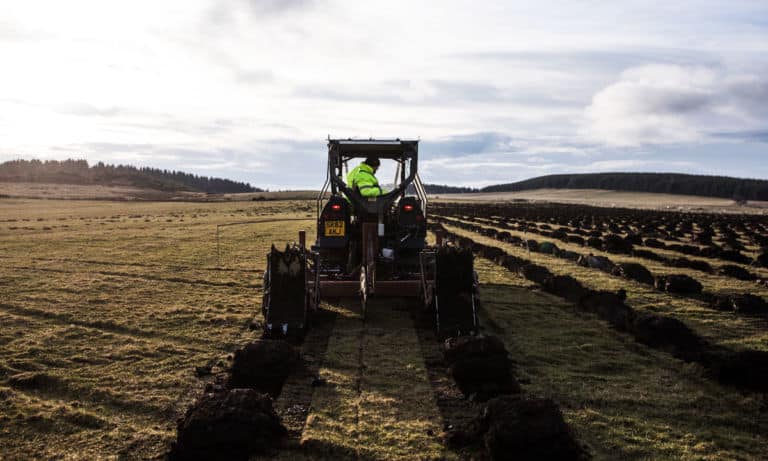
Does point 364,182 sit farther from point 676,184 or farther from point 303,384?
point 676,184

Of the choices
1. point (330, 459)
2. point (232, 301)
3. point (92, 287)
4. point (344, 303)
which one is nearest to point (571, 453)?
point (330, 459)

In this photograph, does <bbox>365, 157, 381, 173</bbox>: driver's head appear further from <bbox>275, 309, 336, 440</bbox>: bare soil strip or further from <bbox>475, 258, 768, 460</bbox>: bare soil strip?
<bbox>475, 258, 768, 460</bbox>: bare soil strip

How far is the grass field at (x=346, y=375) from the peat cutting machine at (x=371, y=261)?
60 centimetres

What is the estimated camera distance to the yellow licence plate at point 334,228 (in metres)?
9.41

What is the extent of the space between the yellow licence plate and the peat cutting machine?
0.02 m

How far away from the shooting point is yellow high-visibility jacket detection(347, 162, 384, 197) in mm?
9539

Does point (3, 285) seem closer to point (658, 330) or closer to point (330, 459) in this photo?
point (330, 459)

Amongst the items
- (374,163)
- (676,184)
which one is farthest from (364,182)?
(676,184)

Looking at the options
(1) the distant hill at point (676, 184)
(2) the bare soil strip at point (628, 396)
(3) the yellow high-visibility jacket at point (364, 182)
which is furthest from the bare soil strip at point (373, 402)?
(1) the distant hill at point (676, 184)

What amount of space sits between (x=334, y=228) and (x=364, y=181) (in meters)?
0.98

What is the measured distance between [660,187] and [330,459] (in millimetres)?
151976

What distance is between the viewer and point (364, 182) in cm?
959

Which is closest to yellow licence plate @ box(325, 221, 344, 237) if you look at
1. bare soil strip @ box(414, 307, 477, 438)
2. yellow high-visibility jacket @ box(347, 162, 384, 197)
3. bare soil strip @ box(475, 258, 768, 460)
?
yellow high-visibility jacket @ box(347, 162, 384, 197)

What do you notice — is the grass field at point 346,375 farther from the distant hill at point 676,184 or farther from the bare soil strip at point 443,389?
the distant hill at point 676,184
